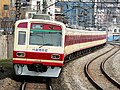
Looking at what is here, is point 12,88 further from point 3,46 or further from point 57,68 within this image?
point 3,46

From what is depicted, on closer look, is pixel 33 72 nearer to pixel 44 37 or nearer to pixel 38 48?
pixel 38 48

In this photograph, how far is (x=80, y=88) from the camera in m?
12.8

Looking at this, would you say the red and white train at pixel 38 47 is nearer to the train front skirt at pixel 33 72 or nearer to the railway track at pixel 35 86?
the train front skirt at pixel 33 72

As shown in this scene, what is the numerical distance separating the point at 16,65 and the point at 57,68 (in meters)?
1.56

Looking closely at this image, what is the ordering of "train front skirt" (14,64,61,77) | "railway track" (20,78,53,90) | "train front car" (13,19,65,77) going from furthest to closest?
"train front skirt" (14,64,61,77)
"train front car" (13,19,65,77)
"railway track" (20,78,53,90)

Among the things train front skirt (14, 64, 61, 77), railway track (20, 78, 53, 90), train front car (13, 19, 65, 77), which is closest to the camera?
railway track (20, 78, 53, 90)

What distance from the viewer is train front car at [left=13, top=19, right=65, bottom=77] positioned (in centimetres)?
1329

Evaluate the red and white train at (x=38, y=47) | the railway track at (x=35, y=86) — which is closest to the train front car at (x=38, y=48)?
the red and white train at (x=38, y=47)

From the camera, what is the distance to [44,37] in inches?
529

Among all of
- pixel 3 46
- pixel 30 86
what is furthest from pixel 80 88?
pixel 3 46

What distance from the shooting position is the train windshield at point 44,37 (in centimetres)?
1338

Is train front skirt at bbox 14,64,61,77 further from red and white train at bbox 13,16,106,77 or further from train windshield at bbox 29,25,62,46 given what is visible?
train windshield at bbox 29,25,62,46

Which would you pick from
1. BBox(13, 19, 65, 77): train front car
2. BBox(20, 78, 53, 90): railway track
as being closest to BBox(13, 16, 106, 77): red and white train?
BBox(13, 19, 65, 77): train front car

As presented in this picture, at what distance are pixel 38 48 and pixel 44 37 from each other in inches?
19.4
